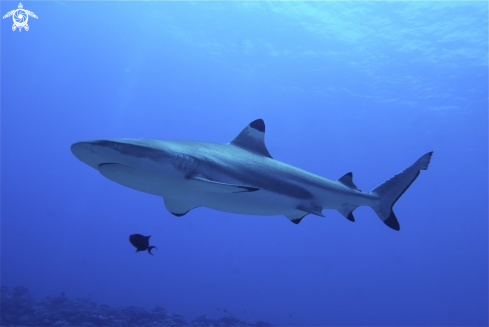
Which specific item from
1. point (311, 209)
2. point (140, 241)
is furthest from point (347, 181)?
point (140, 241)

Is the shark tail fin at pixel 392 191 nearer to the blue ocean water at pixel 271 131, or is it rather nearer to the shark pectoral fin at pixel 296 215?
the shark pectoral fin at pixel 296 215

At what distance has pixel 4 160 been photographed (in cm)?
7700

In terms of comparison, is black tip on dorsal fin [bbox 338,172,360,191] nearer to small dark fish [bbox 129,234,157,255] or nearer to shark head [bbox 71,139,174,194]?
shark head [bbox 71,139,174,194]

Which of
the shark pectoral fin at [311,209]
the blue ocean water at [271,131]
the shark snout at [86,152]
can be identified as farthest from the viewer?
the blue ocean water at [271,131]

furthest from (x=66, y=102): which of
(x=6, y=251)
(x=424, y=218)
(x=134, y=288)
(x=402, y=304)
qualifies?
(x=402, y=304)

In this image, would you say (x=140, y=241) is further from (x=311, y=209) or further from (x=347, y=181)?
(x=347, y=181)

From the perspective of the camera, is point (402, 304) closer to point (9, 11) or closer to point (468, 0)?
point (468, 0)

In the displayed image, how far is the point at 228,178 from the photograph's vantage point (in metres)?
4.30

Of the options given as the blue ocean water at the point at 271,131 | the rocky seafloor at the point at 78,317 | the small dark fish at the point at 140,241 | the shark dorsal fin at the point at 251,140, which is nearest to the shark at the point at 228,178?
the shark dorsal fin at the point at 251,140

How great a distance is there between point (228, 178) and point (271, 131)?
51.4 meters

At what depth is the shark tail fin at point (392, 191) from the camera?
233 inches

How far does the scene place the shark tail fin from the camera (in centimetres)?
591

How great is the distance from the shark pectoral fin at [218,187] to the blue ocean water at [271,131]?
83.7 feet

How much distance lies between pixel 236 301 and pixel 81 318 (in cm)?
6269
